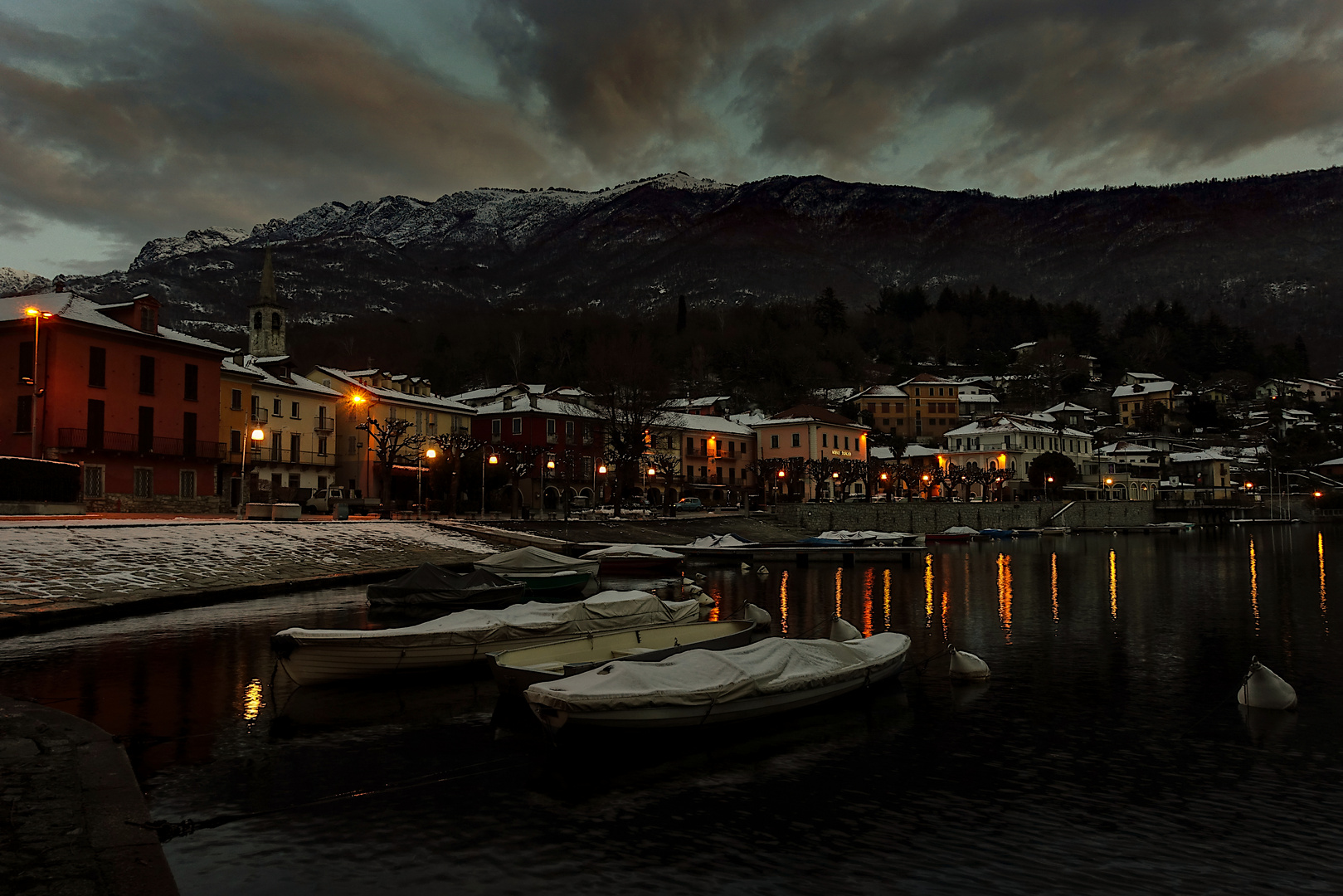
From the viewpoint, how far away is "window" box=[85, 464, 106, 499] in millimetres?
50750

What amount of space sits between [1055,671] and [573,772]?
13.5m

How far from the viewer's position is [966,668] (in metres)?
20.1

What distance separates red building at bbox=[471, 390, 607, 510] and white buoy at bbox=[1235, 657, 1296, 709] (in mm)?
71864

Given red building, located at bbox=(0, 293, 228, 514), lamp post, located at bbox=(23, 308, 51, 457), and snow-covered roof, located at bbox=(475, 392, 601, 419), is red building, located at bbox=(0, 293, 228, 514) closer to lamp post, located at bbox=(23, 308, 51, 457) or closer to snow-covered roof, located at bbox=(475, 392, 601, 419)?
lamp post, located at bbox=(23, 308, 51, 457)

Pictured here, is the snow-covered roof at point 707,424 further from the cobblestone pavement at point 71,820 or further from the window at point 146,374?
the cobblestone pavement at point 71,820

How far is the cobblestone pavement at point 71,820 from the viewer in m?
7.77

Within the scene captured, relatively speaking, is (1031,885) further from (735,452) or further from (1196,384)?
(1196,384)

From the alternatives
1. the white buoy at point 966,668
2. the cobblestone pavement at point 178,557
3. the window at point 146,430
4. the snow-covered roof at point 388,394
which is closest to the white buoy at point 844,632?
the white buoy at point 966,668

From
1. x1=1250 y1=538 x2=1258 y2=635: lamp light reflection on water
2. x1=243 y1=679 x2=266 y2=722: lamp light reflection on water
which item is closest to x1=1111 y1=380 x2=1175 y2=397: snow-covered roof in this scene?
x1=1250 y1=538 x2=1258 y2=635: lamp light reflection on water

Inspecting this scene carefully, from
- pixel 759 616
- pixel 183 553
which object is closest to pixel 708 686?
pixel 759 616

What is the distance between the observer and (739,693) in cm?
1466

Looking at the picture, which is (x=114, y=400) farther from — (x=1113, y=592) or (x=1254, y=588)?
(x=1254, y=588)

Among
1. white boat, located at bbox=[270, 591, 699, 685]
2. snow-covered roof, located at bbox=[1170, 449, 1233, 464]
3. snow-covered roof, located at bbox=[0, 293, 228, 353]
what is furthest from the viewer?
snow-covered roof, located at bbox=[1170, 449, 1233, 464]

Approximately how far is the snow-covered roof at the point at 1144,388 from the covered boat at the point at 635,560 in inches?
6232
